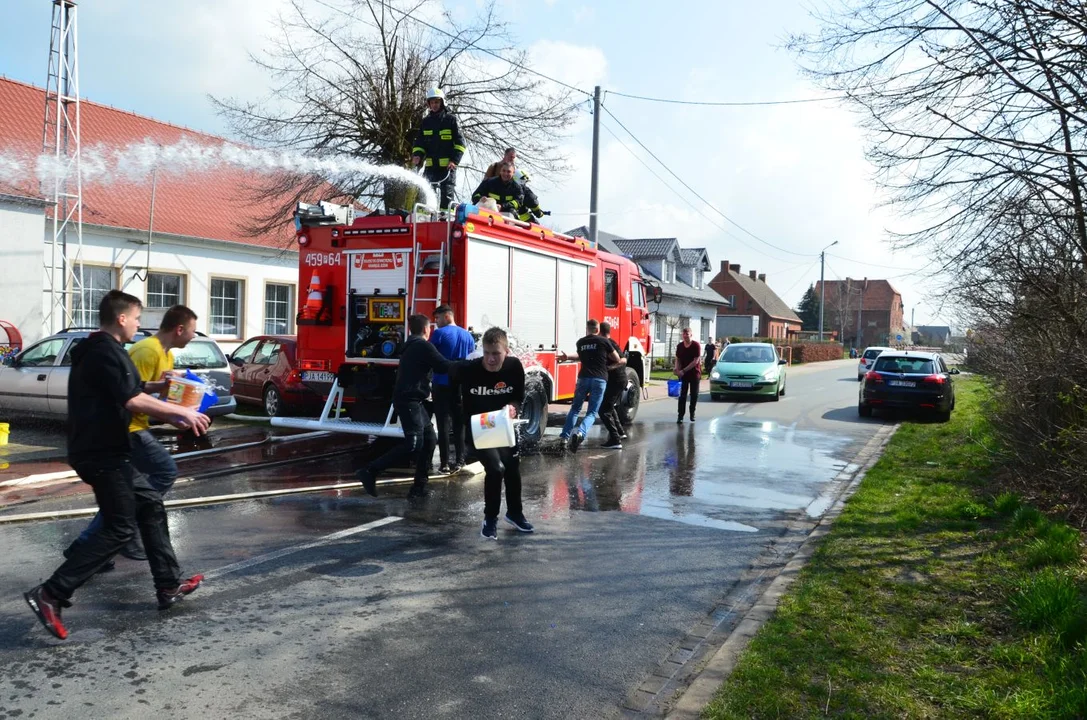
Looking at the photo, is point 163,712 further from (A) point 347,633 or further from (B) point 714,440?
(B) point 714,440

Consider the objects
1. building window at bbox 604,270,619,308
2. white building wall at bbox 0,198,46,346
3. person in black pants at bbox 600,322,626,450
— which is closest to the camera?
person in black pants at bbox 600,322,626,450

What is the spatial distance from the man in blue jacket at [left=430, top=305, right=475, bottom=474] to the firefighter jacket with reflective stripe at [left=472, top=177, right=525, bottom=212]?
342cm

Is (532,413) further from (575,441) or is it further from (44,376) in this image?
(44,376)

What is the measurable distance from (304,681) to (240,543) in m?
2.75

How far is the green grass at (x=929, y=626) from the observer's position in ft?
12.8

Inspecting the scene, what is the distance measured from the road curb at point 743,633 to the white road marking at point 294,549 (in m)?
3.27

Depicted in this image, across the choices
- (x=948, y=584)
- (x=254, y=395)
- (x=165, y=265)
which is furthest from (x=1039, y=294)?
(x=165, y=265)

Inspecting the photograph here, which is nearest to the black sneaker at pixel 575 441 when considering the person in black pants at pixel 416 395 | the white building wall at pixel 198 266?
the person in black pants at pixel 416 395

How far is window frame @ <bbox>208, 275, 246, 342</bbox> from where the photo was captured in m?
21.9

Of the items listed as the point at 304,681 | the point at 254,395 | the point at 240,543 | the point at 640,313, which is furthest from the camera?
the point at 640,313

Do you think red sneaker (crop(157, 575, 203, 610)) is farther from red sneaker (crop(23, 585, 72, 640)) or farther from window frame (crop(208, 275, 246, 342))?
window frame (crop(208, 275, 246, 342))

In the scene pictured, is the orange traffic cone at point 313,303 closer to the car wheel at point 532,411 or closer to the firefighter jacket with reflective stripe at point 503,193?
the car wheel at point 532,411

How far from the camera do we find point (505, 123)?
2011 centimetres

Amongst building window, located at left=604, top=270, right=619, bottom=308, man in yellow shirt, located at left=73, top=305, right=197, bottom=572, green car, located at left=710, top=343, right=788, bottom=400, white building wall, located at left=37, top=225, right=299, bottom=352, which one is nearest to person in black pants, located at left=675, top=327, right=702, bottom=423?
building window, located at left=604, top=270, right=619, bottom=308
